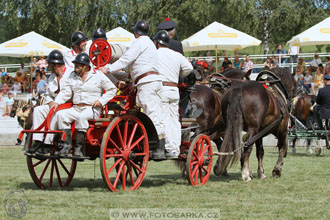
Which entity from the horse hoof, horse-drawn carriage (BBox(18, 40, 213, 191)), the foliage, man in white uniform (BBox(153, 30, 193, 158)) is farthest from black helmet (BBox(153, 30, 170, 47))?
the foliage

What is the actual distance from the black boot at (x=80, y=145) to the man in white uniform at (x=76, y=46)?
1.51 metres

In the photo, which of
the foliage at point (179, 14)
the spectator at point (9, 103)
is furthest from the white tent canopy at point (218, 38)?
the foliage at point (179, 14)

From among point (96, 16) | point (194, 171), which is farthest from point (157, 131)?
point (96, 16)

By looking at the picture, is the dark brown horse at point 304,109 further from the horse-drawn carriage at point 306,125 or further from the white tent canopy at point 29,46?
the white tent canopy at point 29,46

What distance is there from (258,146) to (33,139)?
446cm

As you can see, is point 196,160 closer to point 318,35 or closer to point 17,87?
point 318,35

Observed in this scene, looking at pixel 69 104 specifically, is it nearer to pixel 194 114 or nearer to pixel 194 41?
pixel 194 114

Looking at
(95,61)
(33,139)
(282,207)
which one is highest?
(95,61)

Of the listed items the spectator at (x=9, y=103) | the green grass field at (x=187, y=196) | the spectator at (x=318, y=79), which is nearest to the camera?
the green grass field at (x=187, y=196)

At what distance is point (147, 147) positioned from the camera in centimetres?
886

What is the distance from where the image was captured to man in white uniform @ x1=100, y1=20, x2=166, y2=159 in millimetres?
8828

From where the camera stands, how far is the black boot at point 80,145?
836 centimetres

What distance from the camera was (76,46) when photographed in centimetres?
969

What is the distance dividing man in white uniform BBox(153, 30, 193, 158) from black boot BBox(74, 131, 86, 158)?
128 centimetres
